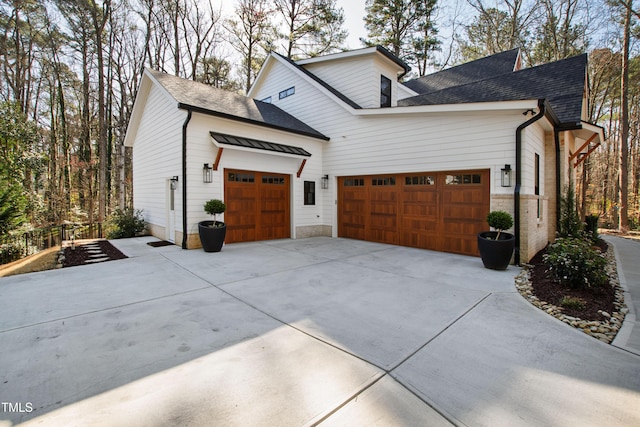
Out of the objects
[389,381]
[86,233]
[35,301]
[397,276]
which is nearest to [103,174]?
[86,233]

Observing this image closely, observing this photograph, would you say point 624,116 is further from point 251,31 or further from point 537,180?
point 251,31

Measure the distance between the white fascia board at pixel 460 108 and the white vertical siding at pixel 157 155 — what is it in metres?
5.27

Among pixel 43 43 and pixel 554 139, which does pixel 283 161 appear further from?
pixel 43 43

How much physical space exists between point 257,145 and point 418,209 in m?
4.80

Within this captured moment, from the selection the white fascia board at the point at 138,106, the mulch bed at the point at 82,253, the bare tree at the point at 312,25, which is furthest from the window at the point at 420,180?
the bare tree at the point at 312,25

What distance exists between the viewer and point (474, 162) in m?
6.86

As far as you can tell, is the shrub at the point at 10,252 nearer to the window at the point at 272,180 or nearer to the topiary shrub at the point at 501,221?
the window at the point at 272,180

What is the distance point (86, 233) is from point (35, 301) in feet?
42.2

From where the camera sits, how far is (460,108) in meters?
6.72

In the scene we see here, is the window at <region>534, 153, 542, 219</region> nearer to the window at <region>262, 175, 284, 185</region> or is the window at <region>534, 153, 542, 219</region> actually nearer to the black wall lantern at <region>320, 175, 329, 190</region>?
the black wall lantern at <region>320, 175, 329, 190</region>

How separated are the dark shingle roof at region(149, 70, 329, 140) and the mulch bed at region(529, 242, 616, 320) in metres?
7.25

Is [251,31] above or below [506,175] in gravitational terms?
above

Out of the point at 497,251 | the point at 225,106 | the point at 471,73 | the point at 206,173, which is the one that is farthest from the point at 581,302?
the point at 471,73

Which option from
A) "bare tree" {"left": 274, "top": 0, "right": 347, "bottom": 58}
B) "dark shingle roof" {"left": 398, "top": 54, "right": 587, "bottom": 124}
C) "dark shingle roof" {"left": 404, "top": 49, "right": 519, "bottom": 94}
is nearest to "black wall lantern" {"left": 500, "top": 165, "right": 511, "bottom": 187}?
"dark shingle roof" {"left": 398, "top": 54, "right": 587, "bottom": 124}
